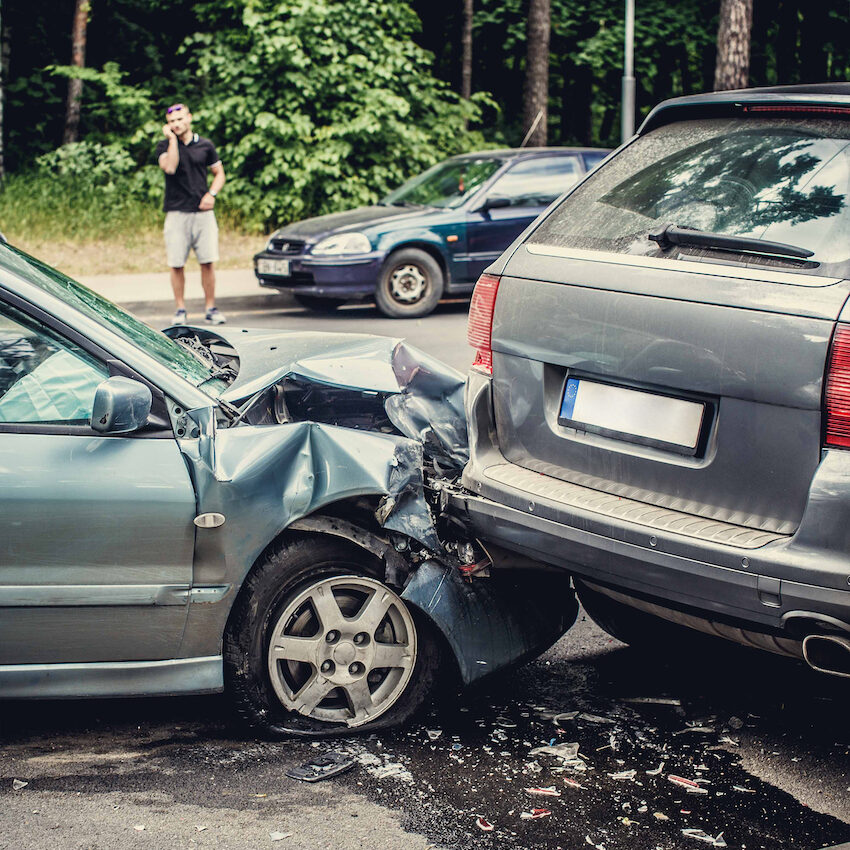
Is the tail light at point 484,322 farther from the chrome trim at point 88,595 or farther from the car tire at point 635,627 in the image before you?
the chrome trim at point 88,595

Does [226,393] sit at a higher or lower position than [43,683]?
higher

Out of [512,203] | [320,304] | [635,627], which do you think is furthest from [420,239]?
[635,627]

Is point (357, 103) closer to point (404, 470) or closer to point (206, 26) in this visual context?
point (206, 26)

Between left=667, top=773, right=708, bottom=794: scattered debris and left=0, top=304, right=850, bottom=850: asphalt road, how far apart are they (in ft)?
0.05

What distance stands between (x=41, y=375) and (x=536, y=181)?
1015 centimetres

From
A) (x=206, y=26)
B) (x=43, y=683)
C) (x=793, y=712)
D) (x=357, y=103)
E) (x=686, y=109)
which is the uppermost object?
(x=206, y=26)

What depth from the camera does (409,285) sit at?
12.3 meters

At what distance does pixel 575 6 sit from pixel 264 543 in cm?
2461

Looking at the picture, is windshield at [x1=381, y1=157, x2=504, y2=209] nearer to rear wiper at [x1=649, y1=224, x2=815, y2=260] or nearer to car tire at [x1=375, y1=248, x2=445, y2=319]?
car tire at [x1=375, y1=248, x2=445, y2=319]

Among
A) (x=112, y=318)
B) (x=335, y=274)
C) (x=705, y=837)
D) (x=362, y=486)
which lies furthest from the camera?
(x=335, y=274)

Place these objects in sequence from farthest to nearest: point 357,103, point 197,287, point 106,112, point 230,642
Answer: point 106,112 < point 357,103 < point 197,287 < point 230,642

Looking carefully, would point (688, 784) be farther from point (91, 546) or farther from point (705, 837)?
point (91, 546)

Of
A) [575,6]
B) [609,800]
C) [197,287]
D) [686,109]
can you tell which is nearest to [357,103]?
[197,287]

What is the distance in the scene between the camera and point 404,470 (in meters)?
3.37
